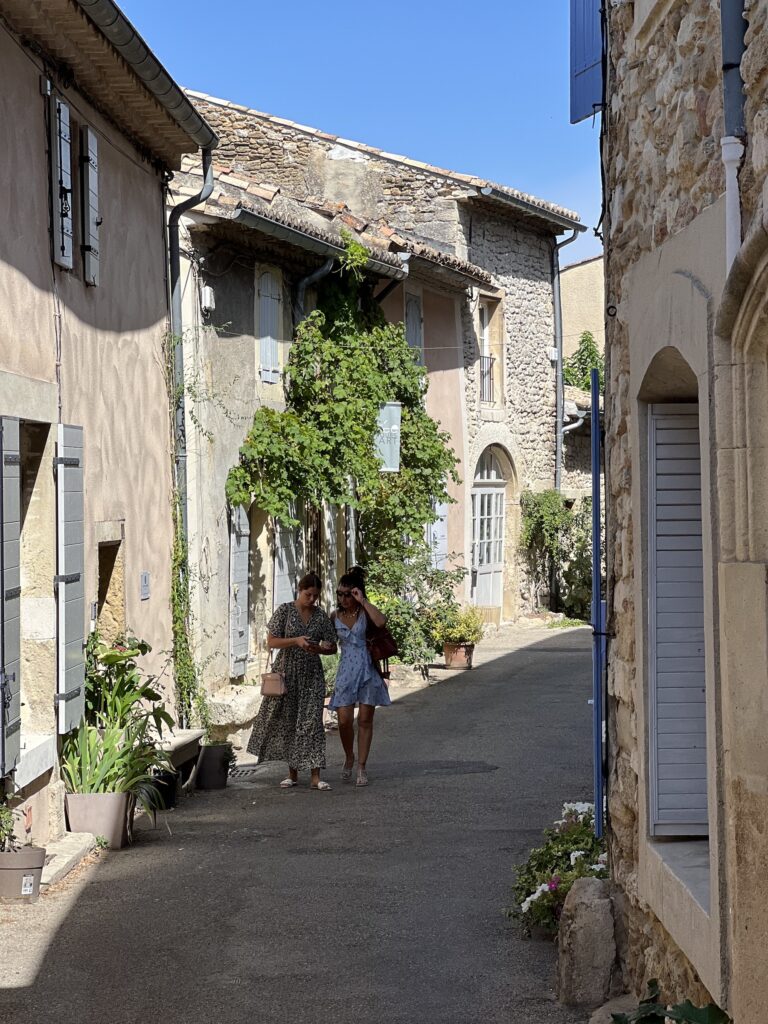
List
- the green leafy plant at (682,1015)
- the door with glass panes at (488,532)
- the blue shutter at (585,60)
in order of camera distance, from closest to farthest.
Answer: the green leafy plant at (682,1015), the blue shutter at (585,60), the door with glass panes at (488,532)

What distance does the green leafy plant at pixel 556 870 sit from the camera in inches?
229

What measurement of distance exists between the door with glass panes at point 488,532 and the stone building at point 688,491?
14855mm

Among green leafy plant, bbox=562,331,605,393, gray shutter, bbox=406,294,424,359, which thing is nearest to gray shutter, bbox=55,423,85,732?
gray shutter, bbox=406,294,424,359

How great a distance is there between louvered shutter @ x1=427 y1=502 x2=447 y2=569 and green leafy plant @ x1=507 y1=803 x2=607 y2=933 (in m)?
12.2

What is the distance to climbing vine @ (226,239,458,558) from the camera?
13.2m

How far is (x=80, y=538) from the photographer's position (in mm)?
8102

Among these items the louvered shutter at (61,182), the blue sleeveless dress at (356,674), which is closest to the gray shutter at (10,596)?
the louvered shutter at (61,182)

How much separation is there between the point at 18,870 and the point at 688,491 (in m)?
3.75

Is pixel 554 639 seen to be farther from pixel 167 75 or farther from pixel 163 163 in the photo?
pixel 167 75

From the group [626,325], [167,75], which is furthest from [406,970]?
[167,75]

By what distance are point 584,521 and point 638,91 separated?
59.8 ft

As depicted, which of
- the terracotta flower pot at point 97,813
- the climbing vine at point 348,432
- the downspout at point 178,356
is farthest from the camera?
the climbing vine at point 348,432

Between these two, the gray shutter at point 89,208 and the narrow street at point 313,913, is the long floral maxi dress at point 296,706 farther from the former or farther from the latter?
the gray shutter at point 89,208

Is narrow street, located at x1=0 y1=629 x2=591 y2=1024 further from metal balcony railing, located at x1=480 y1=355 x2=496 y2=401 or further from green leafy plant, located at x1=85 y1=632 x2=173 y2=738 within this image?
metal balcony railing, located at x1=480 y1=355 x2=496 y2=401
